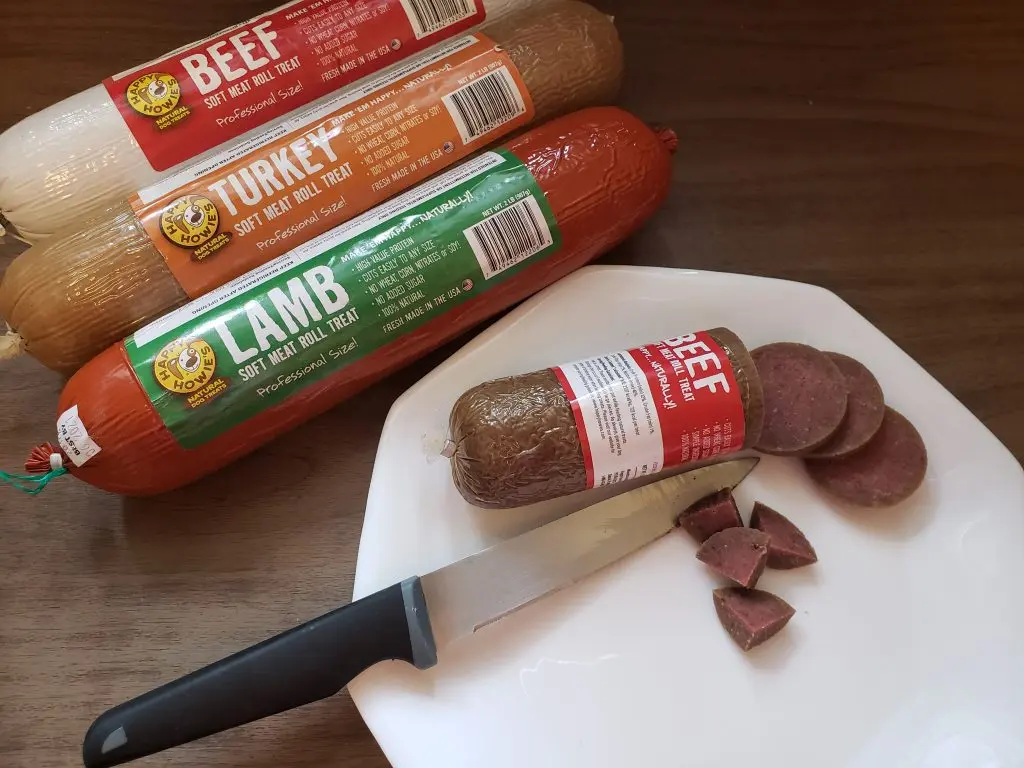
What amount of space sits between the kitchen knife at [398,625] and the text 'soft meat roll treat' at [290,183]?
0.45m

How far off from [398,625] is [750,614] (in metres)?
0.45

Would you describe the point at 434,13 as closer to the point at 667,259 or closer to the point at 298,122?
the point at 298,122

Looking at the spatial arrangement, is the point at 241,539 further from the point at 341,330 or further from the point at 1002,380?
the point at 1002,380

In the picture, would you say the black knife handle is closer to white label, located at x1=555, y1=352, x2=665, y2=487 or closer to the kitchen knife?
the kitchen knife

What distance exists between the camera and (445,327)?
1.09m

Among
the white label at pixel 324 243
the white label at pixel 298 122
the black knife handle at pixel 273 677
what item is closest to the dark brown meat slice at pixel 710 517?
the black knife handle at pixel 273 677

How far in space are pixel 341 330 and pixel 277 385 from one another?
11 centimetres

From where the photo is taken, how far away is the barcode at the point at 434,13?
1136 millimetres

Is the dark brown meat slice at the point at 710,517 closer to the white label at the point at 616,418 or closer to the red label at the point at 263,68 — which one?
the white label at the point at 616,418

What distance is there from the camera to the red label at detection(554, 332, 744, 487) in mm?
969

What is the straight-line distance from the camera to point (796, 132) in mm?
1306

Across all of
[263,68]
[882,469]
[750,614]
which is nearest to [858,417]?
[882,469]

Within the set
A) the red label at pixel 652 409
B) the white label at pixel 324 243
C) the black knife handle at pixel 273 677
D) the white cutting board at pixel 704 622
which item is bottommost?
the white cutting board at pixel 704 622

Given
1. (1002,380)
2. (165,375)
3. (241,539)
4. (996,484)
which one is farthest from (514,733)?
(1002,380)
